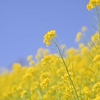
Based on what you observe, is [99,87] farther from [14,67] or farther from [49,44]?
[14,67]

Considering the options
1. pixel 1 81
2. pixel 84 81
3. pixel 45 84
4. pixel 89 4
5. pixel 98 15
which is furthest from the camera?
Result: pixel 1 81

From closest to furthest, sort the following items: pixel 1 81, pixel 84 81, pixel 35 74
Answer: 1. pixel 35 74
2. pixel 84 81
3. pixel 1 81

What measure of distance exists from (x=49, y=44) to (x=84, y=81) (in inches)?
156

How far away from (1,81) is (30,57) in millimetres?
7025

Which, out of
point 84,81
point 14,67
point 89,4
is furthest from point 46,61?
point 14,67

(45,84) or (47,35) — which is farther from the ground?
(47,35)

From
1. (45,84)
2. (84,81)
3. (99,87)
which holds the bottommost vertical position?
(99,87)

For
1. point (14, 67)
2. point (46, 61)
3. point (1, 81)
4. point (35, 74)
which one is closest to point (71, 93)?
point (46, 61)

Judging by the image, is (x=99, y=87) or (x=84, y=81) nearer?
(x=99, y=87)

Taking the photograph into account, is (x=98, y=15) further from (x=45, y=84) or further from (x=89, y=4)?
(x=45, y=84)

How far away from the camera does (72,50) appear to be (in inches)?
619

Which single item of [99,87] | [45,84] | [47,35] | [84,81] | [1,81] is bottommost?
[99,87]

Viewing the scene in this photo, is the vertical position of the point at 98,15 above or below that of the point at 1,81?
below

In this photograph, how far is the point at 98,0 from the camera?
171 inches
